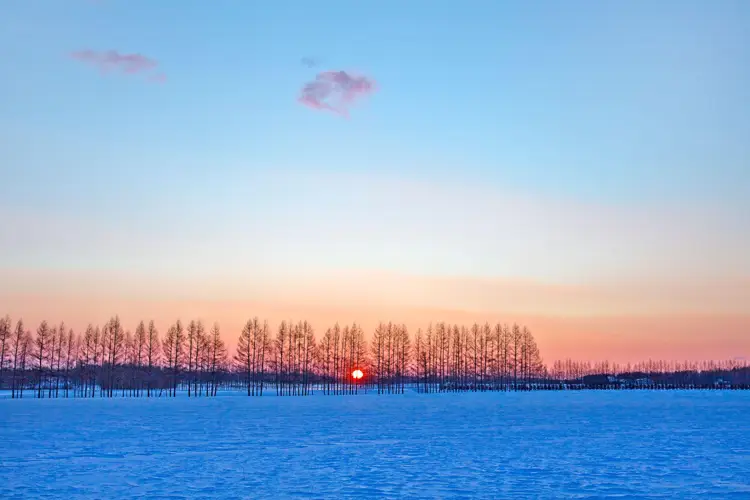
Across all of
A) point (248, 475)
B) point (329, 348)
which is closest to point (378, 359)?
point (329, 348)

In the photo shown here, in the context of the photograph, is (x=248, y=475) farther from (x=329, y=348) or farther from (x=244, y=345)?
(x=329, y=348)

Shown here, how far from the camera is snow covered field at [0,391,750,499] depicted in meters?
15.8

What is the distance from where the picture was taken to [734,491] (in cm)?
1571

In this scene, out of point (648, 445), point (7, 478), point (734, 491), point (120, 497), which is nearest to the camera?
point (120, 497)

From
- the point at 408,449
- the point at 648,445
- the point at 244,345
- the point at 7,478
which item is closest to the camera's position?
the point at 7,478

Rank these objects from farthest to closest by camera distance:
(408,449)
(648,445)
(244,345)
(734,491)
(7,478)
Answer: (244,345), (648,445), (408,449), (7,478), (734,491)

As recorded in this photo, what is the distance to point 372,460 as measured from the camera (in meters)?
20.8

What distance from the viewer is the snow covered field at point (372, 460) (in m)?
15.8

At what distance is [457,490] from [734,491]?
6.29 metres

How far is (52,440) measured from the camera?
87.1ft

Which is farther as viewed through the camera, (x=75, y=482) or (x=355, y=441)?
(x=355, y=441)

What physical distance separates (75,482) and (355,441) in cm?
1212

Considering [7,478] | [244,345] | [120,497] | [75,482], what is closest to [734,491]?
[120,497]

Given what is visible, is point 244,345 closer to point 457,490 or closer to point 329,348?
point 329,348
